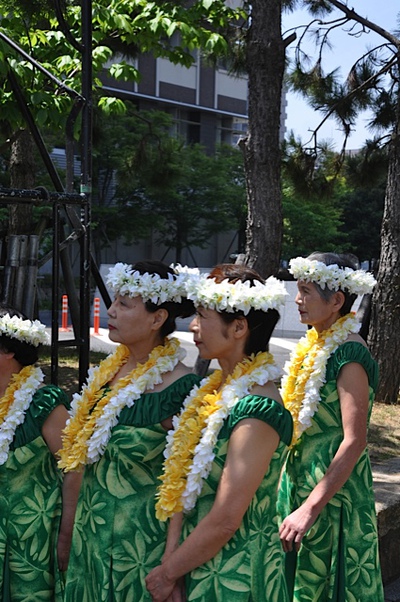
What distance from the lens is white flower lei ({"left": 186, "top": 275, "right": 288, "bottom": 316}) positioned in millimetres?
2412

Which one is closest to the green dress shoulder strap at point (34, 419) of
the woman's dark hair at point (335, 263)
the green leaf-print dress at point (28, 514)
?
the green leaf-print dress at point (28, 514)

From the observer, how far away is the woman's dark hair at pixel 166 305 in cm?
269

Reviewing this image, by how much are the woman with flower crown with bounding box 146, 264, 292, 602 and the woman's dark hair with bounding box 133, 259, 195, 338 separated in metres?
0.20

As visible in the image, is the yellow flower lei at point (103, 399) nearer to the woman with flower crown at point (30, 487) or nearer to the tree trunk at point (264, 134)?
the woman with flower crown at point (30, 487)

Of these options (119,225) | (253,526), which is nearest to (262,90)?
(253,526)

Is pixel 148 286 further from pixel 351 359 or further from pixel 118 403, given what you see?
pixel 351 359

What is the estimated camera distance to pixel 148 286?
8.68 ft

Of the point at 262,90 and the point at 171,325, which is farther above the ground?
the point at 262,90

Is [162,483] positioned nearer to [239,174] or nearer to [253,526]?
[253,526]

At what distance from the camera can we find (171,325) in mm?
2771

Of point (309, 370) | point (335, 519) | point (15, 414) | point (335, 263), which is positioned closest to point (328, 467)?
point (335, 519)

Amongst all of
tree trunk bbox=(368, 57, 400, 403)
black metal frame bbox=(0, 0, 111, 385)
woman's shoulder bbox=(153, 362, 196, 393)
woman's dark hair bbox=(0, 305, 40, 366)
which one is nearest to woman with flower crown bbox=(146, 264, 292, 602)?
woman's shoulder bbox=(153, 362, 196, 393)

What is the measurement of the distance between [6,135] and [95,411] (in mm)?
7522

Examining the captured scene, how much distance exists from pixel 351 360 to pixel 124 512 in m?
1.10
